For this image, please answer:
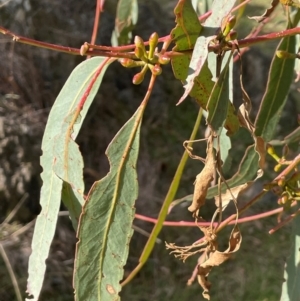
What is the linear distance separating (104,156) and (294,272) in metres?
1.37

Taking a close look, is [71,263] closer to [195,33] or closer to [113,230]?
[113,230]

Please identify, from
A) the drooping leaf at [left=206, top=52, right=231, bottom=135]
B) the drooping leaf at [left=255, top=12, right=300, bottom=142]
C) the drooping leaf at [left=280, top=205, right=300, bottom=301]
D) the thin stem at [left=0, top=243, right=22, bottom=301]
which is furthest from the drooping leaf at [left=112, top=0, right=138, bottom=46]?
the thin stem at [left=0, top=243, right=22, bottom=301]

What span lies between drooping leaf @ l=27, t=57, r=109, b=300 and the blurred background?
1093mm

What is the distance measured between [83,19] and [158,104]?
1.50 feet

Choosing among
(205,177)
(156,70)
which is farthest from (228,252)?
(156,70)

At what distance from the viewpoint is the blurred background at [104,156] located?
196 centimetres

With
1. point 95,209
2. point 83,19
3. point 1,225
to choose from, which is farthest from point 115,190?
point 83,19

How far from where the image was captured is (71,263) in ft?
6.61

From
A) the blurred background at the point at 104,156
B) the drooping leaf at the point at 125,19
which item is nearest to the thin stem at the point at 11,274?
the blurred background at the point at 104,156

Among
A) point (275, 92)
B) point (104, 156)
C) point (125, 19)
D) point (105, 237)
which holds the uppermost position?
point (125, 19)

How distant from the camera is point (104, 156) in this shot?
7.25 feet

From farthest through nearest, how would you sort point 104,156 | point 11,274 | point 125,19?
1. point 104,156
2. point 11,274
3. point 125,19

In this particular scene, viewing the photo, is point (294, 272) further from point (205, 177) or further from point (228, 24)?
point (228, 24)

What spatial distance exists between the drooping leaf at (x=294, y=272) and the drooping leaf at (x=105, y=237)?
1.10 ft
